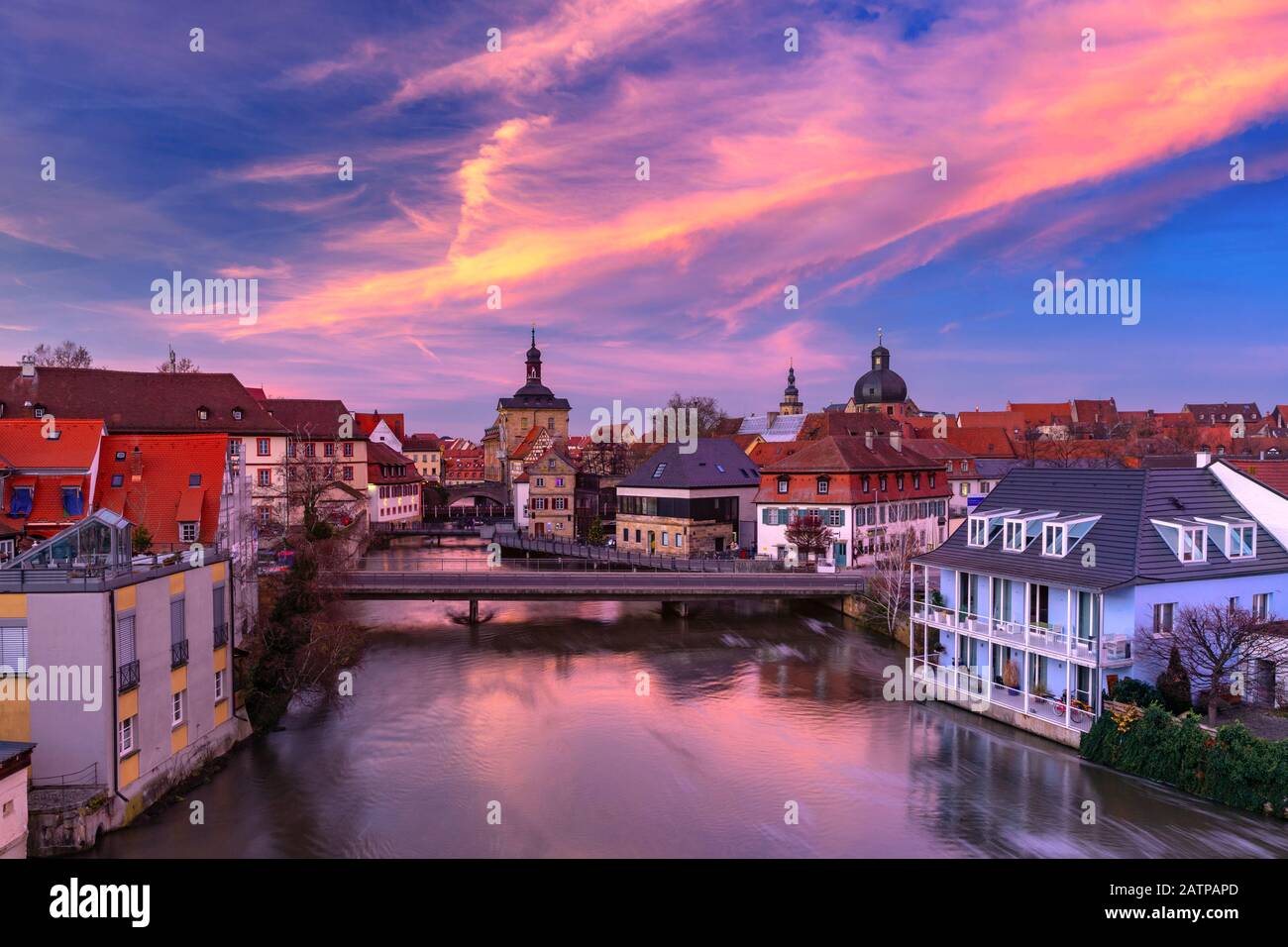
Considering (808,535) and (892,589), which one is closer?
(892,589)

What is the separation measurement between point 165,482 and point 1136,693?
2805 cm

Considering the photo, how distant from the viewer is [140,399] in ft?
162

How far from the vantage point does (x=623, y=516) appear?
56.3 meters

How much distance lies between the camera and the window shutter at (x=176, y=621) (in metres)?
19.3

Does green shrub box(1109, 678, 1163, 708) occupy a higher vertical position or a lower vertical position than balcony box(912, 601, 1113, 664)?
lower

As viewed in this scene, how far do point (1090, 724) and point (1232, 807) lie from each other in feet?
12.3

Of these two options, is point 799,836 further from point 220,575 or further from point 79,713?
point 220,575

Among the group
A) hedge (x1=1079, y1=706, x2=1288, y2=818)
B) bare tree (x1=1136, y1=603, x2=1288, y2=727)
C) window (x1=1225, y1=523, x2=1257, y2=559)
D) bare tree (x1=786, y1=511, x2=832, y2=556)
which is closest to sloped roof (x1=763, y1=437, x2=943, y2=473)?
bare tree (x1=786, y1=511, x2=832, y2=556)

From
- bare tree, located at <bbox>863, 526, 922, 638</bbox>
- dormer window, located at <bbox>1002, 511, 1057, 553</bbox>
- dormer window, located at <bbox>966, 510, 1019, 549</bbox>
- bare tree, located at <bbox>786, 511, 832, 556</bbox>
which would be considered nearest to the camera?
dormer window, located at <bbox>1002, 511, 1057, 553</bbox>

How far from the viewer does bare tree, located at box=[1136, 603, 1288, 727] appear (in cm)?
2033

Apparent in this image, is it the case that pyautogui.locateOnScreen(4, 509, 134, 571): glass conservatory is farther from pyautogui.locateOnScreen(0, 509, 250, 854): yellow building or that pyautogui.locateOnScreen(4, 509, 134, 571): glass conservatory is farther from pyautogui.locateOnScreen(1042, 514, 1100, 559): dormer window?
pyautogui.locateOnScreen(1042, 514, 1100, 559): dormer window

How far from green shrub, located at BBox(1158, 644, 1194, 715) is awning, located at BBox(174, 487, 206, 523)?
2700 cm

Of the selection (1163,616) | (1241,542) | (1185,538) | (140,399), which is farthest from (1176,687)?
(140,399)

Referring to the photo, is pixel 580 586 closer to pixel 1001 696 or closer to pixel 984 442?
pixel 1001 696
